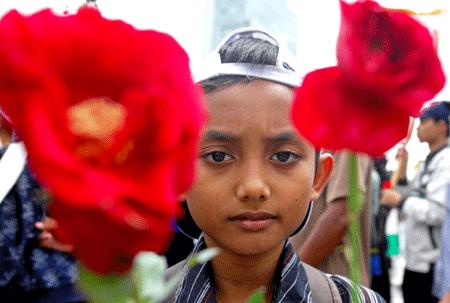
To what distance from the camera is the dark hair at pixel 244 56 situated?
0.80m

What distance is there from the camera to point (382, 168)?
2.88m

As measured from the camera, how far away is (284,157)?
749 millimetres

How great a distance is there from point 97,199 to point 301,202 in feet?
1.81

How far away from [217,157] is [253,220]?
0.08 meters

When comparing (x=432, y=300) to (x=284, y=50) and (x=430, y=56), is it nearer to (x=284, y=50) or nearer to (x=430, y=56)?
(x=284, y=50)

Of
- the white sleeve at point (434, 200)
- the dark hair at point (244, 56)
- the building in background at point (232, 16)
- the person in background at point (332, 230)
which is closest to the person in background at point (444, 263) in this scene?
the white sleeve at point (434, 200)

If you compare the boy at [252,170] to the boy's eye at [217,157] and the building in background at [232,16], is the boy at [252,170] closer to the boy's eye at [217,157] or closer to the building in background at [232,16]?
the boy's eye at [217,157]

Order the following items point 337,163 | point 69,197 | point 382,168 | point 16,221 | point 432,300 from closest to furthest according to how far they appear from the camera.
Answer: point 69,197 < point 16,221 < point 337,163 < point 382,168 < point 432,300

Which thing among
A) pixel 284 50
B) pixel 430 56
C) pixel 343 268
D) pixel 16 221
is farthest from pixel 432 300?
pixel 430 56

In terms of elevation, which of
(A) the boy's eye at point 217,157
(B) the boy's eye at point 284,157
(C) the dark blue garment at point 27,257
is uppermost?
(B) the boy's eye at point 284,157

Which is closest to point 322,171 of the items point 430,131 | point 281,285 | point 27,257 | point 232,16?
point 281,285

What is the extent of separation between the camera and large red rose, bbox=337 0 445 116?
0.30m

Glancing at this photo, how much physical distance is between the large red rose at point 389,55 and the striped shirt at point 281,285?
0.55 meters

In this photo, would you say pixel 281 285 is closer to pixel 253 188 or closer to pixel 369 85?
pixel 253 188
